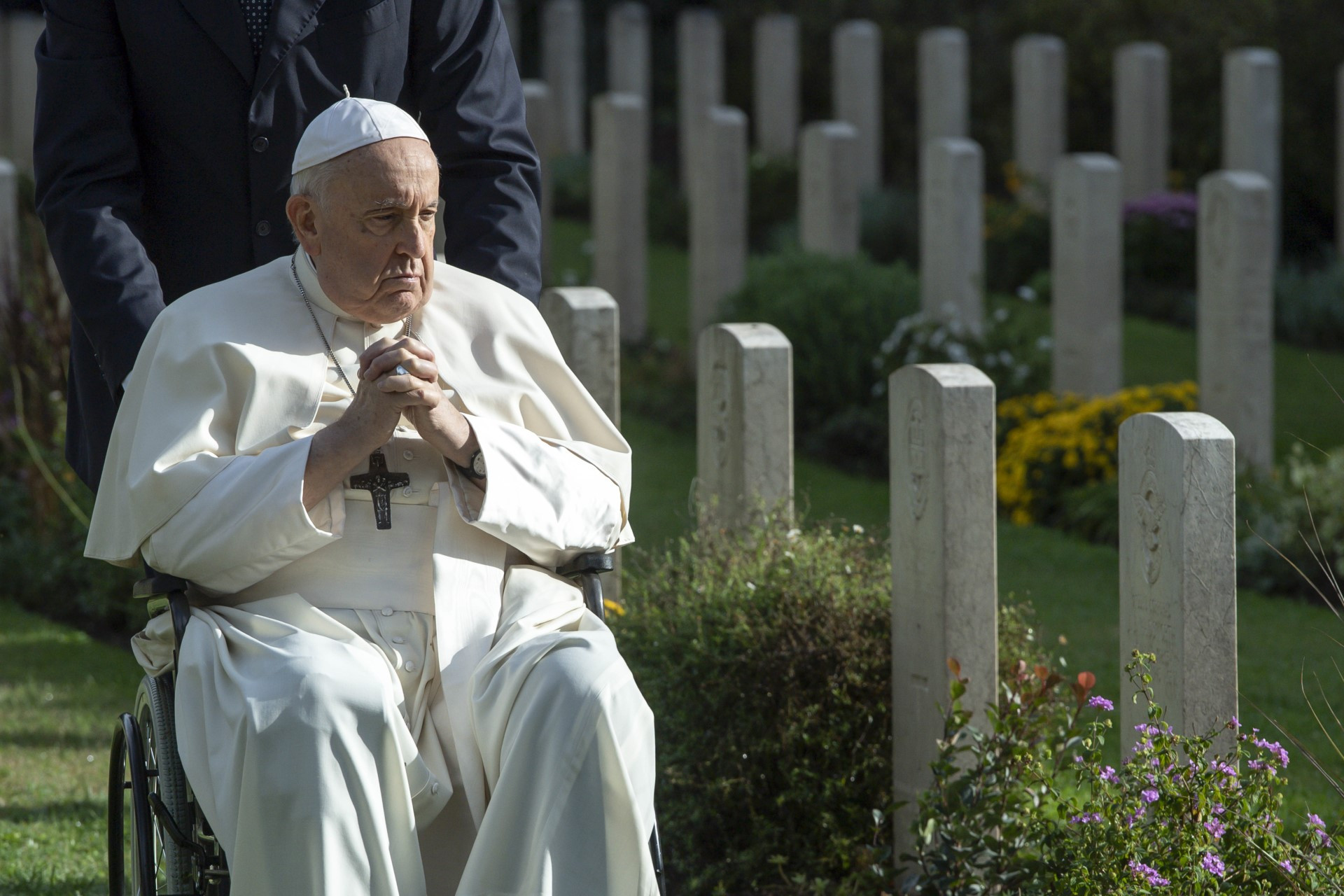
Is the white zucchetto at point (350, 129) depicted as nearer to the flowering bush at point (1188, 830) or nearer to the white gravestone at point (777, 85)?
the flowering bush at point (1188, 830)

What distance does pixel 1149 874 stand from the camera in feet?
9.61

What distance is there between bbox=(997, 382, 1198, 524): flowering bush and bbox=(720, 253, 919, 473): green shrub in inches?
34.9

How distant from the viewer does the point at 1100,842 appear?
10.00 feet

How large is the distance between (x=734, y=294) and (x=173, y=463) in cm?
619

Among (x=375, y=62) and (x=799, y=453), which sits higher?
(x=375, y=62)

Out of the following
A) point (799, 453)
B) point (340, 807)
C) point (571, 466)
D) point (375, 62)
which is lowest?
point (799, 453)

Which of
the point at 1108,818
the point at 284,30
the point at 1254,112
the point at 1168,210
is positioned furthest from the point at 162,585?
the point at 1168,210

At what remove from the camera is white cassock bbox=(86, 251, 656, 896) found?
2697 mm

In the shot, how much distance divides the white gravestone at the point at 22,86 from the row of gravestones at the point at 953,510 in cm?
1068

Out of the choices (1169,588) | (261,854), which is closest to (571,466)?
(261,854)

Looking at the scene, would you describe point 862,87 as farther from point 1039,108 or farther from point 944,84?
point 1039,108

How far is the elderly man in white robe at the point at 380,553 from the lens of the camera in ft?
8.90

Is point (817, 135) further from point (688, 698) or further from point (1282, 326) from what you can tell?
point (688, 698)

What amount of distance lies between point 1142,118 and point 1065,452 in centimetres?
647
